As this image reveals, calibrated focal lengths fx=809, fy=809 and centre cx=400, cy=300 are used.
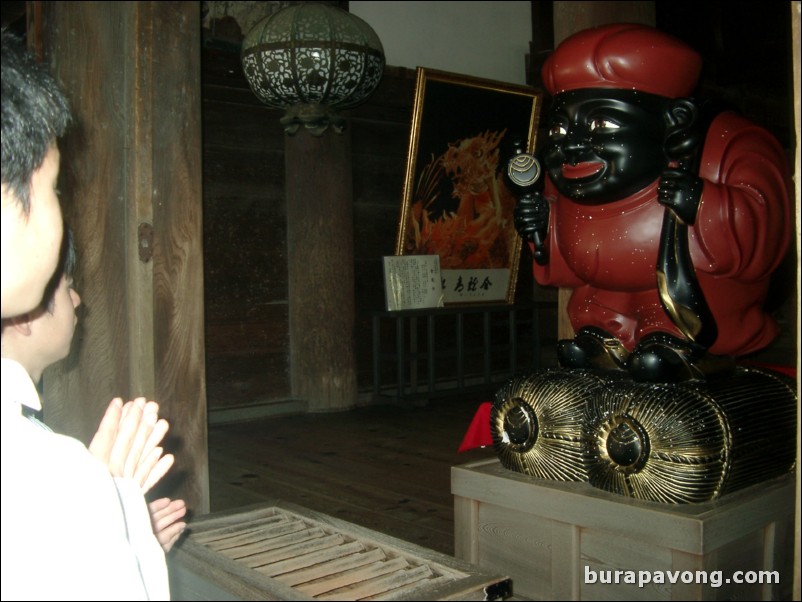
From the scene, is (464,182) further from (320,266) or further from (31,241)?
(31,241)

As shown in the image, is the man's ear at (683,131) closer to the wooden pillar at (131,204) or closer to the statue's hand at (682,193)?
the statue's hand at (682,193)

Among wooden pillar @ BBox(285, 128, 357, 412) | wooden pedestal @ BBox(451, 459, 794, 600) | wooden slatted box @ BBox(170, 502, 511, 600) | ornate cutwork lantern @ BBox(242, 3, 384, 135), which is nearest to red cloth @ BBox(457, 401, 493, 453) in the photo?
wooden pedestal @ BBox(451, 459, 794, 600)

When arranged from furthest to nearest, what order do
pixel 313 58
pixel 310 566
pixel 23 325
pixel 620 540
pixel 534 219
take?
pixel 313 58 < pixel 534 219 < pixel 620 540 < pixel 310 566 < pixel 23 325

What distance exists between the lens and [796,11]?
0.97 m

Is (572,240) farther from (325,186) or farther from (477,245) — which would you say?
(477,245)

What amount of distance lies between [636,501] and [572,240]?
659mm

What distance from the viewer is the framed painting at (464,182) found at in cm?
505

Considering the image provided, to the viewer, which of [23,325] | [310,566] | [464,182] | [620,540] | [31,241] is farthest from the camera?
[464,182]

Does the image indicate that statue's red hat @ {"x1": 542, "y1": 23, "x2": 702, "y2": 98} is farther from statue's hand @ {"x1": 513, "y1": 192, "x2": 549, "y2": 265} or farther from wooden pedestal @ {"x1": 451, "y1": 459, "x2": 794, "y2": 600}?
wooden pedestal @ {"x1": 451, "y1": 459, "x2": 794, "y2": 600}

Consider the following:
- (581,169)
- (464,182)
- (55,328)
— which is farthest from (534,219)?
(464,182)

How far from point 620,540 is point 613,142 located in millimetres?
894

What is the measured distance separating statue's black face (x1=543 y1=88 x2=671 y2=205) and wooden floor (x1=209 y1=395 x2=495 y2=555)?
121cm

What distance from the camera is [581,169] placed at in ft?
6.27

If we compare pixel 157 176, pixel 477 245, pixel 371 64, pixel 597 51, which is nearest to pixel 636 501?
pixel 597 51
